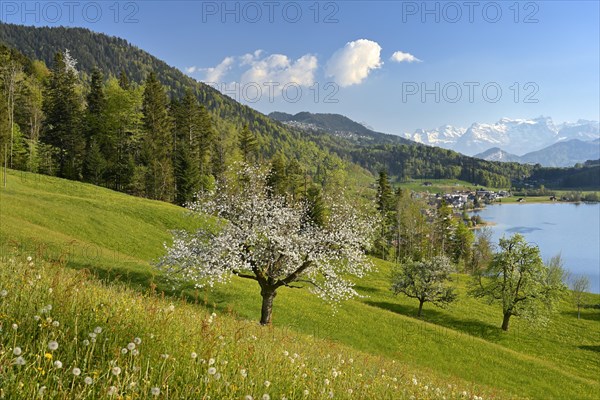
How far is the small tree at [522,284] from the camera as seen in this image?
1569 inches

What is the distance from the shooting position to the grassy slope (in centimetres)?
2605

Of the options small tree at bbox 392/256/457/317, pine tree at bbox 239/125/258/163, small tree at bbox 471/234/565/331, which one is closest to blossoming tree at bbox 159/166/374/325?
small tree at bbox 392/256/457/317

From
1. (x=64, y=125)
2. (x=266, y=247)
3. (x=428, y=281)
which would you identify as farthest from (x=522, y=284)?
(x=64, y=125)

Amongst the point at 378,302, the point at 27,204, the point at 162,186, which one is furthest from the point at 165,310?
the point at 162,186

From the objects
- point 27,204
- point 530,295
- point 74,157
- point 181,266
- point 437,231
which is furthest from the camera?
point 437,231

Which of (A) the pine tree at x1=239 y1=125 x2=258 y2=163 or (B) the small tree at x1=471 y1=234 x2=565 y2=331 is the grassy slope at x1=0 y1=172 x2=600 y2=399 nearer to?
(B) the small tree at x1=471 y1=234 x2=565 y2=331

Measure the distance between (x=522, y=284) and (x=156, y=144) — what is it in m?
68.3

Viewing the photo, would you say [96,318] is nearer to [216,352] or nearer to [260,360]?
[216,352]

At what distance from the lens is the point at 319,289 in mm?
21844

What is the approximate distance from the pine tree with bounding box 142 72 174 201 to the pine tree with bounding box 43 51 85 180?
1201 cm

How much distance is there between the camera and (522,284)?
40.7 metres

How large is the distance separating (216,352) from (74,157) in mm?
77049

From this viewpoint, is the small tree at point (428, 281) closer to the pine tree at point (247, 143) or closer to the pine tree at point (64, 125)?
the pine tree at point (247, 143)

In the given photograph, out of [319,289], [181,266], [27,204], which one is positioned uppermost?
[27,204]
